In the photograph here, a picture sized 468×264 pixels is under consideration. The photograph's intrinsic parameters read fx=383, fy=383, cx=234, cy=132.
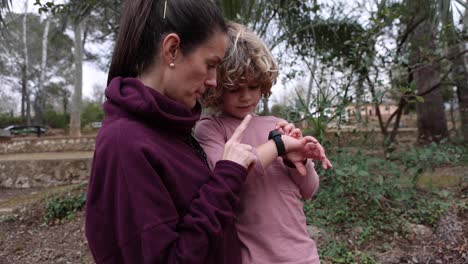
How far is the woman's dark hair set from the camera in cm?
75

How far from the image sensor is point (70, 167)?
676 centimetres

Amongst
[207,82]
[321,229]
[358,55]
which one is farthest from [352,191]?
[207,82]

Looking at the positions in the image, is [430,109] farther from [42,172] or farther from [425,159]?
[42,172]

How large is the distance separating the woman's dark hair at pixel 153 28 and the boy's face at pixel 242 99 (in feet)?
0.68

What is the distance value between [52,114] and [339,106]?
19938mm

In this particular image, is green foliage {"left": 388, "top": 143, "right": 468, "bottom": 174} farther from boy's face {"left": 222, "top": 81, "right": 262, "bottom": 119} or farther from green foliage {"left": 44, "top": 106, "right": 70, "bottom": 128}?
green foliage {"left": 44, "top": 106, "right": 70, "bottom": 128}

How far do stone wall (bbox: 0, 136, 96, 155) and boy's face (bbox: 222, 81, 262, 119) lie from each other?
364 inches

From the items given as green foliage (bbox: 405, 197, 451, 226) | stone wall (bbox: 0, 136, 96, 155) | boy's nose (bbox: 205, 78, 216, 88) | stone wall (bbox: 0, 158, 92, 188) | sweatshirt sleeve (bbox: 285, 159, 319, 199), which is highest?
boy's nose (bbox: 205, 78, 216, 88)

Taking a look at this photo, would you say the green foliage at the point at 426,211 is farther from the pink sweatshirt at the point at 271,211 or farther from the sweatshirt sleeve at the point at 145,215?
the sweatshirt sleeve at the point at 145,215

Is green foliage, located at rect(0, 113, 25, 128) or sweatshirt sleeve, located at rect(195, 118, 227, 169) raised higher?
sweatshirt sleeve, located at rect(195, 118, 227, 169)

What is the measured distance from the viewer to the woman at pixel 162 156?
0.64 m

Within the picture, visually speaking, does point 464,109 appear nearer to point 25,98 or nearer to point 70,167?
point 70,167

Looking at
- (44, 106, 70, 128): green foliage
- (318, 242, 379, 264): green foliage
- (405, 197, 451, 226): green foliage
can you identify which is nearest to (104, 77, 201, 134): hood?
(318, 242, 379, 264): green foliage

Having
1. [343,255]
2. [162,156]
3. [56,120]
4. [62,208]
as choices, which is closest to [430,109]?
[343,255]
